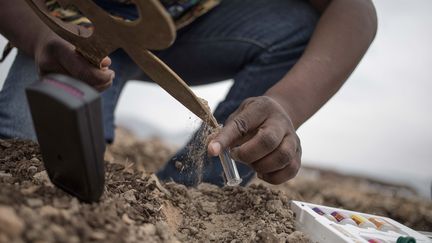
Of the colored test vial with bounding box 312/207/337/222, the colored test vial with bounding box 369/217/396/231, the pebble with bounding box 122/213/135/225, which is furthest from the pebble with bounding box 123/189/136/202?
the colored test vial with bounding box 369/217/396/231

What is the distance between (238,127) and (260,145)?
Result: 0.16 ft

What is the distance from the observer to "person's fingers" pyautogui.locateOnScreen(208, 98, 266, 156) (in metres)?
0.75

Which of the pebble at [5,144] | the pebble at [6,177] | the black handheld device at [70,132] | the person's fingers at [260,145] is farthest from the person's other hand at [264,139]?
the pebble at [5,144]

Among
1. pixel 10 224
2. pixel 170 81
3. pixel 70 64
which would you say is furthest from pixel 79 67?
pixel 10 224

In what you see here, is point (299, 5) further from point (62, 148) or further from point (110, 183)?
point (62, 148)

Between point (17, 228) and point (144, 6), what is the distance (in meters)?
0.30

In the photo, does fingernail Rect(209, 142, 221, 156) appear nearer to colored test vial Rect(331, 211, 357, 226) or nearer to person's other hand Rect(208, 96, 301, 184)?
person's other hand Rect(208, 96, 301, 184)

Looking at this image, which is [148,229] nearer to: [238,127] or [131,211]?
[131,211]

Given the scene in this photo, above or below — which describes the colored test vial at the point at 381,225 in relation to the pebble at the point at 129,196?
below

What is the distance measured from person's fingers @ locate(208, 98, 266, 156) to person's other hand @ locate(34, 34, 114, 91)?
9.2 inches

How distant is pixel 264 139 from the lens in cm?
81

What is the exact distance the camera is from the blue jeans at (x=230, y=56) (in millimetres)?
1278

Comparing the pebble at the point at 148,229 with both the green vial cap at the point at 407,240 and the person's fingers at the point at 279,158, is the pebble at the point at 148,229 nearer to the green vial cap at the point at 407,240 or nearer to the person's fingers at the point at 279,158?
the person's fingers at the point at 279,158

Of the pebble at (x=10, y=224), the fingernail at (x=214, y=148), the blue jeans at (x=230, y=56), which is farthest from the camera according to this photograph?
the blue jeans at (x=230, y=56)
